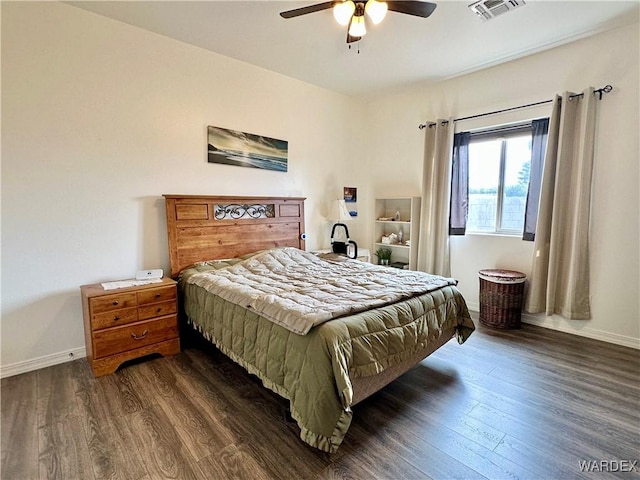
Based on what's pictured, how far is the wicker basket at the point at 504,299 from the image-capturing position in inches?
127

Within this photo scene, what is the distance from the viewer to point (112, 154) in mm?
2707

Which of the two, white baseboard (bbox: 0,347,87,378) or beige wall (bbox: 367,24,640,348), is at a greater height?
beige wall (bbox: 367,24,640,348)

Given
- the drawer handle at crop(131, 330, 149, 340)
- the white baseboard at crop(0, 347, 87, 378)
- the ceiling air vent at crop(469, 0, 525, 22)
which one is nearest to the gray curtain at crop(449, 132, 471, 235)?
the ceiling air vent at crop(469, 0, 525, 22)

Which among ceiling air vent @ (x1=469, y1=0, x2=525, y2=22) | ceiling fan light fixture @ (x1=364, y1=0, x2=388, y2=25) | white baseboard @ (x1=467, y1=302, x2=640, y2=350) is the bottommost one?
white baseboard @ (x1=467, y1=302, x2=640, y2=350)

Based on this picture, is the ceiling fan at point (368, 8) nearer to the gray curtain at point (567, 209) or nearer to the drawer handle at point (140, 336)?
the gray curtain at point (567, 209)

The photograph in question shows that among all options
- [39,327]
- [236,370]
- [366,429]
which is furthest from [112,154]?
[366,429]

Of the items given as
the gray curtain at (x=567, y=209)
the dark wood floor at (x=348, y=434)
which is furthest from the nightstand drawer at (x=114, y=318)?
the gray curtain at (x=567, y=209)

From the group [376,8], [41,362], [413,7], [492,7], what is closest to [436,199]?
[492,7]

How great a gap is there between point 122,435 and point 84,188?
6.38ft

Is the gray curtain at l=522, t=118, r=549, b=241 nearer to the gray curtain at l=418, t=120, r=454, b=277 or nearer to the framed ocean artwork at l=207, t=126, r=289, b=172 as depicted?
the gray curtain at l=418, t=120, r=454, b=277

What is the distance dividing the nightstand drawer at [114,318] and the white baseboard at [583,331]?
3874 millimetres

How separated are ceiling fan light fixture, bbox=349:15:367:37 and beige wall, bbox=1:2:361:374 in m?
1.68

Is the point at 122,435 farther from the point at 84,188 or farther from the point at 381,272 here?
the point at 381,272

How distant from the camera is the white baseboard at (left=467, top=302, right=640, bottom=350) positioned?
9.34 ft
